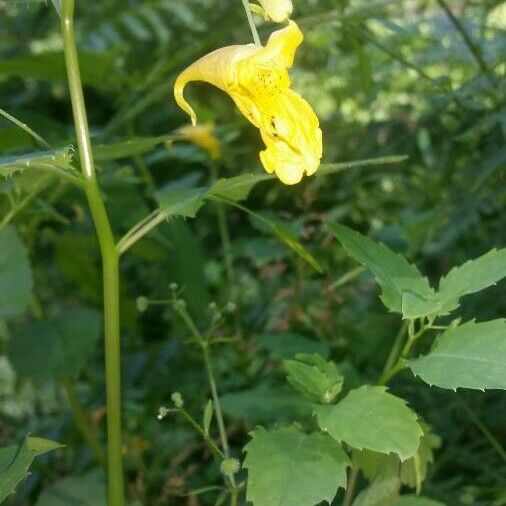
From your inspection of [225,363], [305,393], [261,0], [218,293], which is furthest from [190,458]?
[261,0]

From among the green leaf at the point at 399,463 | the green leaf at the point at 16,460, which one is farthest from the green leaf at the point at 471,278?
the green leaf at the point at 16,460

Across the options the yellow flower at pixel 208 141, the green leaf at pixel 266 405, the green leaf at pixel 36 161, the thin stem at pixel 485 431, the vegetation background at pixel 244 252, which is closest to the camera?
the green leaf at pixel 36 161

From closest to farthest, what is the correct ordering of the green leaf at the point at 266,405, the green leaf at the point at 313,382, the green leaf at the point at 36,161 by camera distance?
the green leaf at the point at 36,161
the green leaf at the point at 313,382
the green leaf at the point at 266,405

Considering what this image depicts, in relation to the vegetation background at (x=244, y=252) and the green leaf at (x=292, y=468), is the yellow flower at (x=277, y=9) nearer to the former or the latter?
the vegetation background at (x=244, y=252)

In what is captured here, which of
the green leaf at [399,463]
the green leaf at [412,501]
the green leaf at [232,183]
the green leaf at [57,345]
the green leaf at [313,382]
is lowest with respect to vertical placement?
the green leaf at [412,501]

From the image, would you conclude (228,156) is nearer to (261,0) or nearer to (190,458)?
(190,458)

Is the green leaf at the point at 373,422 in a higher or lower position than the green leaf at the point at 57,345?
higher
